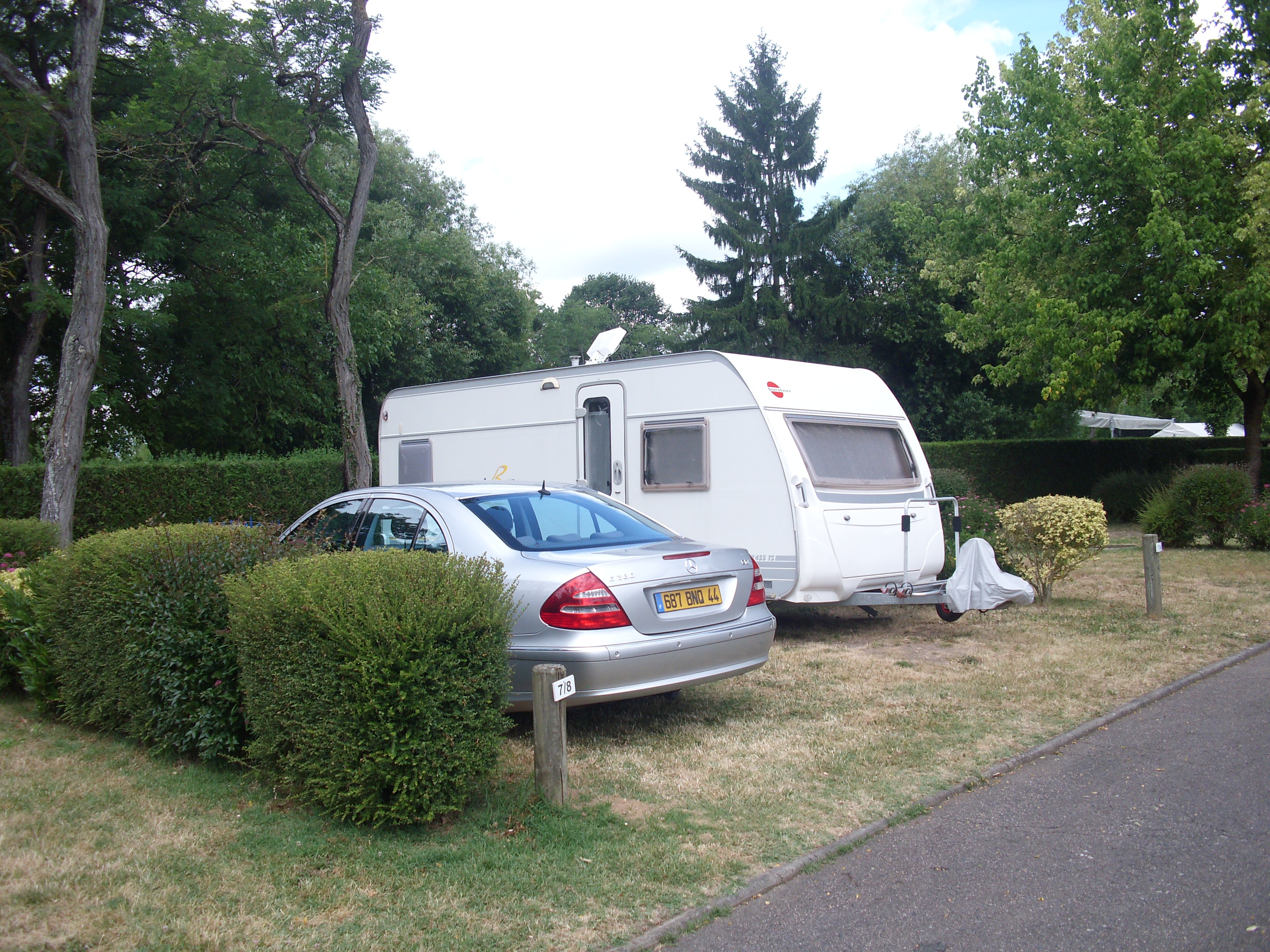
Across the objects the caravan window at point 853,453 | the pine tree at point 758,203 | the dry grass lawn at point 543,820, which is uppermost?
the pine tree at point 758,203

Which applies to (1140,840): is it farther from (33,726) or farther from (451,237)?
(451,237)

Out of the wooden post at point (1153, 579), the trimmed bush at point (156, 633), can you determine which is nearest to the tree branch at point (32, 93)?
the trimmed bush at point (156, 633)

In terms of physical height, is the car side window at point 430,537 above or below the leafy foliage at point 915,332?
below

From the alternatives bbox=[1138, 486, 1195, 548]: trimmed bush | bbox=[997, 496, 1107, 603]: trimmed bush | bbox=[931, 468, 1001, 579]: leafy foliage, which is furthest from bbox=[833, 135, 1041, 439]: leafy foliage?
bbox=[997, 496, 1107, 603]: trimmed bush

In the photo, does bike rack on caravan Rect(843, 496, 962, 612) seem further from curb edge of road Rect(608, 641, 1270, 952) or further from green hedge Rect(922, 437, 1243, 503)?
green hedge Rect(922, 437, 1243, 503)

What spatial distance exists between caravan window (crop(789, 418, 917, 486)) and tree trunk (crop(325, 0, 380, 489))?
1040cm

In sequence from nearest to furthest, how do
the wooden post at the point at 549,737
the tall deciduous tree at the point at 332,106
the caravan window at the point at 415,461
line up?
the wooden post at the point at 549,737, the caravan window at the point at 415,461, the tall deciduous tree at the point at 332,106

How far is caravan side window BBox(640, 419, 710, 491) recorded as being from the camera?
907 cm

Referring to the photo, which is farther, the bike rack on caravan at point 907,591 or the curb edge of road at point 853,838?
the bike rack on caravan at point 907,591

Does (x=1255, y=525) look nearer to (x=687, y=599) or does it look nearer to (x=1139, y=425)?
(x=687, y=599)

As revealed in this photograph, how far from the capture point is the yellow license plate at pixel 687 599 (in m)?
5.55

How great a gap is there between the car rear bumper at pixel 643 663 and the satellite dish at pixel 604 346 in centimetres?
554

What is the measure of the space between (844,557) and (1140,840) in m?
4.38

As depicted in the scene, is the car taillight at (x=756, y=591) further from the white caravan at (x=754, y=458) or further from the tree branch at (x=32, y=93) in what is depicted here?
the tree branch at (x=32, y=93)
